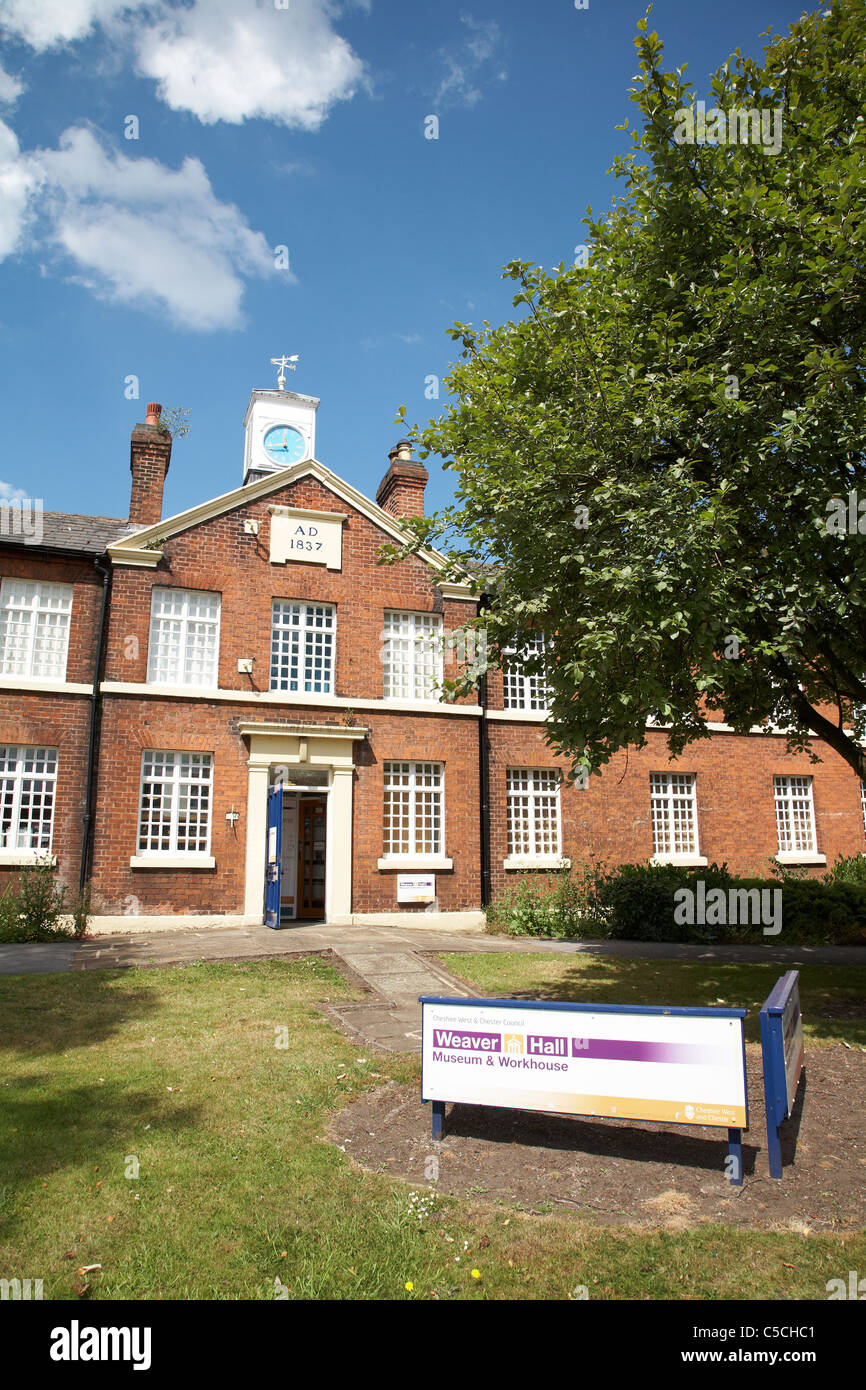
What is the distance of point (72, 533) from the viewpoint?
706 inches

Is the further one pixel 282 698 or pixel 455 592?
pixel 455 592

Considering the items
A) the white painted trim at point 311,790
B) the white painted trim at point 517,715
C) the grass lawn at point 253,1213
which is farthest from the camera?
the white painted trim at point 517,715

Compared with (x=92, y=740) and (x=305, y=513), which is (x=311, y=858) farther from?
(x=305, y=513)

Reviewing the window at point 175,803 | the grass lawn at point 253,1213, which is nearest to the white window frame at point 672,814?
the window at point 175,803

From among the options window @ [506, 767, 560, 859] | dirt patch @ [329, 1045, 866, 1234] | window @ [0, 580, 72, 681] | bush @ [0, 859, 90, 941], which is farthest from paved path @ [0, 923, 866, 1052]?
window @ [0, 580, 72, 681]

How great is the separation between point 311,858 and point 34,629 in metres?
7.75

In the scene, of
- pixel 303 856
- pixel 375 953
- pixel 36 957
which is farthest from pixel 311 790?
pixel 36 957

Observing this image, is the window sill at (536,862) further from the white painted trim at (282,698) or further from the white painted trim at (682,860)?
the white painted trim at (282,698)

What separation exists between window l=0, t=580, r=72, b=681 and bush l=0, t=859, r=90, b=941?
3951mm

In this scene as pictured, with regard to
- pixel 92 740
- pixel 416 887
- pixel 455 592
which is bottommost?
pixel 416 887

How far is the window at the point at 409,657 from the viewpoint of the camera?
18750 millimetres

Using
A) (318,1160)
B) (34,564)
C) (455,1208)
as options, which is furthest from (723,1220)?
(34,564)

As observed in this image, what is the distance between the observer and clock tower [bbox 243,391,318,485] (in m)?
25.3

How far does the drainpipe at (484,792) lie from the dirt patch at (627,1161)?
11.7 metres
